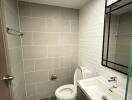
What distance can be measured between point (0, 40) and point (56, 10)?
130 cm

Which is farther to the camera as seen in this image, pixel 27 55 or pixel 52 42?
pixel 52 42

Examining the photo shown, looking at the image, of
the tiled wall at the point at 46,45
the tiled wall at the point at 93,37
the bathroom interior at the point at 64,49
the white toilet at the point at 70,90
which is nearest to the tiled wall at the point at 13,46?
the bathroom interior at the point at 64,49

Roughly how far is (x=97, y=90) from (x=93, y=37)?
903 mm

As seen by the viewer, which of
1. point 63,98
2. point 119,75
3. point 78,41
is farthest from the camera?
point 78,41

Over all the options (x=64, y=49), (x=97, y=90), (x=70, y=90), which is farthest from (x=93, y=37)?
(x=70, y=90)

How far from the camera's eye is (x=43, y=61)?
1.91 m

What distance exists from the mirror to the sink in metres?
0.29

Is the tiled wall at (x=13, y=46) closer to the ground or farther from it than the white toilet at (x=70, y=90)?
farther from it

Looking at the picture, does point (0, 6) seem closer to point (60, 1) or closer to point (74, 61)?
point (60, 1)

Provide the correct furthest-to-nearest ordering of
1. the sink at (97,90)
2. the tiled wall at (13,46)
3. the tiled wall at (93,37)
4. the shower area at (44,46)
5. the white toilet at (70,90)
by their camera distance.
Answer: the shower area at (44,46) < the white toilet at (70,90) < the tiled wall at (93,37) < the tiled wall at (13,46) < the sink at (97,90)

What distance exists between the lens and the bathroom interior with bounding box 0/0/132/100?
3.42ft

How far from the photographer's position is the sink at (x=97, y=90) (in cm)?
96

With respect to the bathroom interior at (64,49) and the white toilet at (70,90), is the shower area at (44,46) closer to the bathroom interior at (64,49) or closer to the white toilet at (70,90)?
the bathroom interior at (64,49)

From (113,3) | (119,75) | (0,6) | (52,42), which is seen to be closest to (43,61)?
(52,42)
